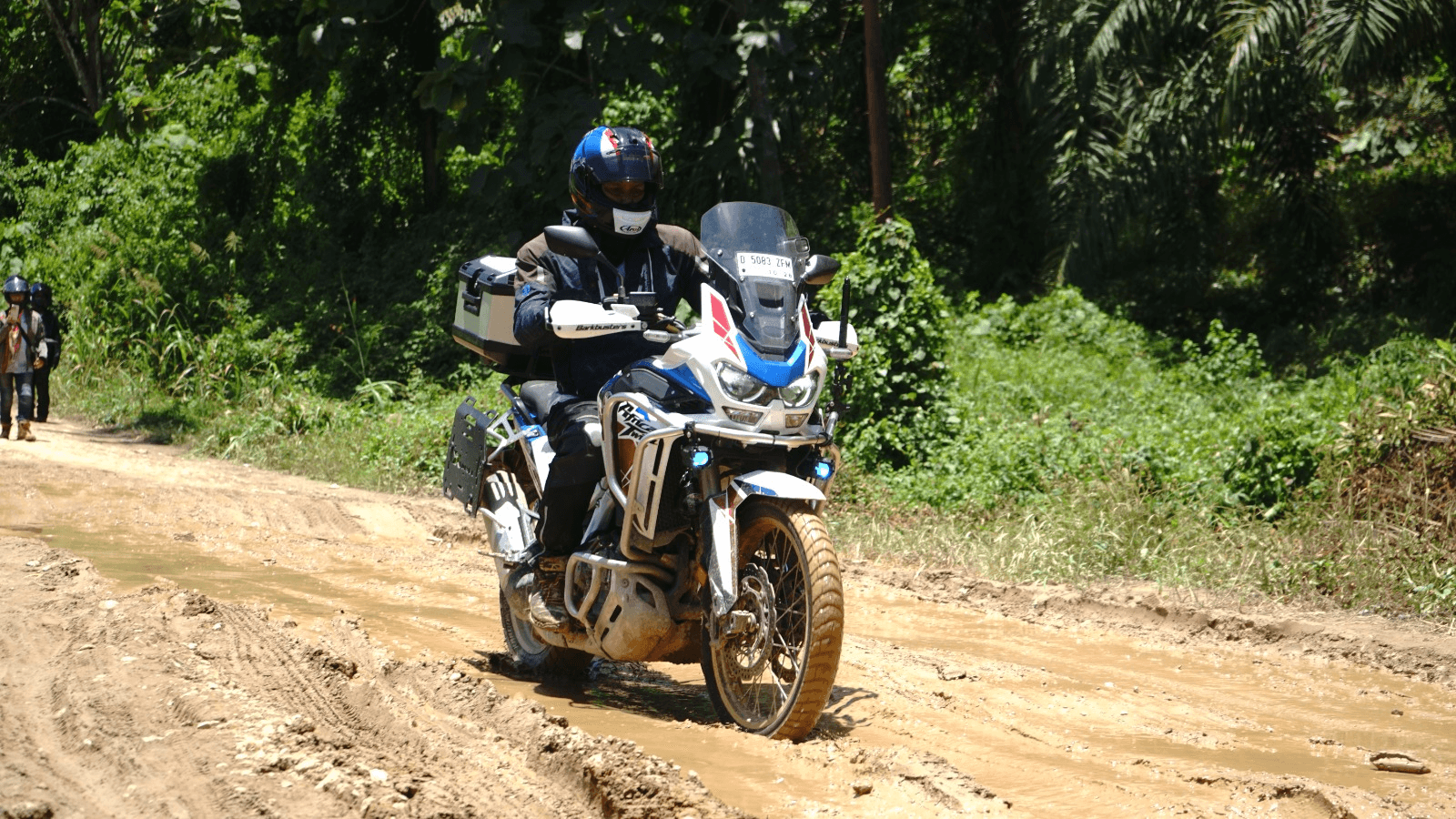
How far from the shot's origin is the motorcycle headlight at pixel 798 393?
4824mm

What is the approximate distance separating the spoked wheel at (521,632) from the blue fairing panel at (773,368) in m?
1.64

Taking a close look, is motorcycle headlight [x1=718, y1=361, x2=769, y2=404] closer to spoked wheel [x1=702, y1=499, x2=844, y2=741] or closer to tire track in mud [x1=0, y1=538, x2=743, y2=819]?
spoked wheel [x1=702, y1=499, x2=844, y2=741]

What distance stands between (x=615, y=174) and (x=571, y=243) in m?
0.51

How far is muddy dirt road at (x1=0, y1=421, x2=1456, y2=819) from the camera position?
3887 mm

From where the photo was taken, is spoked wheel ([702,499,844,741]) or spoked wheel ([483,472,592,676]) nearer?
spoked wheel ([702,499,844,741])

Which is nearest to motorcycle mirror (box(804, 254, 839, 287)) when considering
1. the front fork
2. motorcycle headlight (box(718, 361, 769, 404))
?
motorcycle headlight (box(718, 361, 769, 404))

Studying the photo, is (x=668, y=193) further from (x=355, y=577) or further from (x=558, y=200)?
(x=355, y=577)

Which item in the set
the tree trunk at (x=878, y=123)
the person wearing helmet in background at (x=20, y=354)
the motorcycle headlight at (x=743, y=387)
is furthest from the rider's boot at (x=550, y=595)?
the tree trunk at (x=878, y=123)

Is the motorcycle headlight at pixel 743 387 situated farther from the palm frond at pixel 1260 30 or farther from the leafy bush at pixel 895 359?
the palm frond at pixel 1260 30

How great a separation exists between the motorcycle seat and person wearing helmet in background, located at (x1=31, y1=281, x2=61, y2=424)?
11.9m

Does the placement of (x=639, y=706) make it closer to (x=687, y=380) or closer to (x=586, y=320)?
(x=687, y=380)

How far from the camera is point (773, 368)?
15.7 feet

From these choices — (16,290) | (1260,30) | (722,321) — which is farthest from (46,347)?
(1260,30)

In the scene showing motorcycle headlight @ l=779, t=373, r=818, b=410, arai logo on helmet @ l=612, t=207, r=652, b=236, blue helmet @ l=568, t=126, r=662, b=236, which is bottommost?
motorcycle headlight @ l=779, t=373, r=818, b=410
